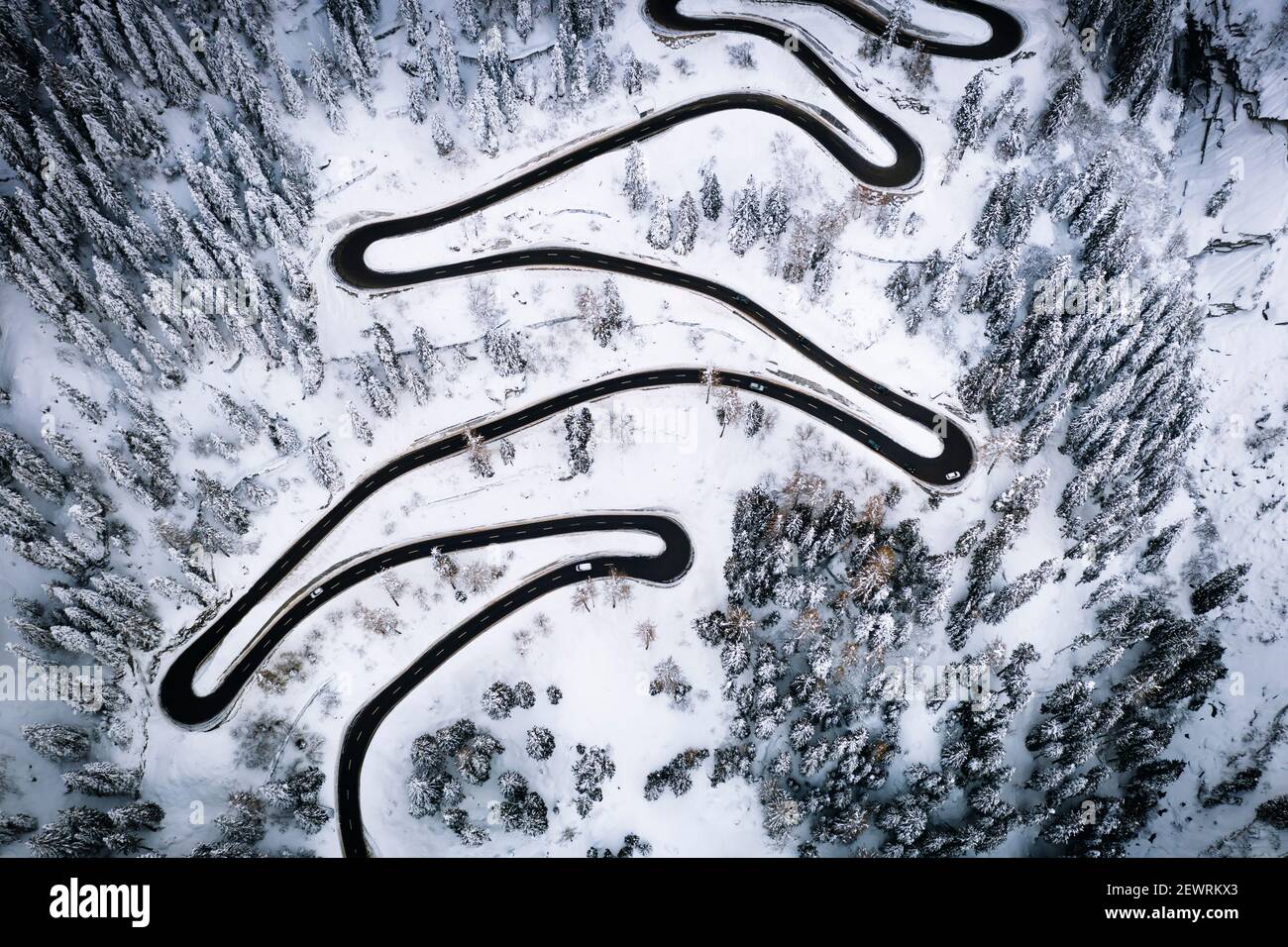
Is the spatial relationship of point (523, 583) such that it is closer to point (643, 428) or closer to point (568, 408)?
point (568, 408)

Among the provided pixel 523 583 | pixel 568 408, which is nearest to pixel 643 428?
pixel 568 408

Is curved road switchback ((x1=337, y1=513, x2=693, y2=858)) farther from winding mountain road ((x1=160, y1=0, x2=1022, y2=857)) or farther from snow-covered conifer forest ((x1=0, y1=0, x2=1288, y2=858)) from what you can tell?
snow-covered conifer forest ((x1=0, y1=0, x2=1288, y2=858))

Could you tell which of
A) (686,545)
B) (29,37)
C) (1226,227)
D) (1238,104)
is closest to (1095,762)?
(686,545)

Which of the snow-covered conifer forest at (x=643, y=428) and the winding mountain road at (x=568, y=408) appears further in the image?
the winding mountain road at (x=568, y=408)

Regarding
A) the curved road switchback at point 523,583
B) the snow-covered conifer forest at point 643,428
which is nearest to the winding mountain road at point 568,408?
the curved road switchback at point 523,583

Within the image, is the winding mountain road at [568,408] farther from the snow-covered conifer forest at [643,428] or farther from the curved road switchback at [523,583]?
the snow-covered conifer forest at [643,428]

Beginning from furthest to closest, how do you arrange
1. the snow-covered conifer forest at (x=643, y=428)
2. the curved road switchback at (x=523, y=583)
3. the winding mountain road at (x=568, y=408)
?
1. the winding mountain road at (x=568, y=408)
2. the curved road switchback at (x=523, y=583)
3. the snow-covered conifer forest at (x=643, y=428)
